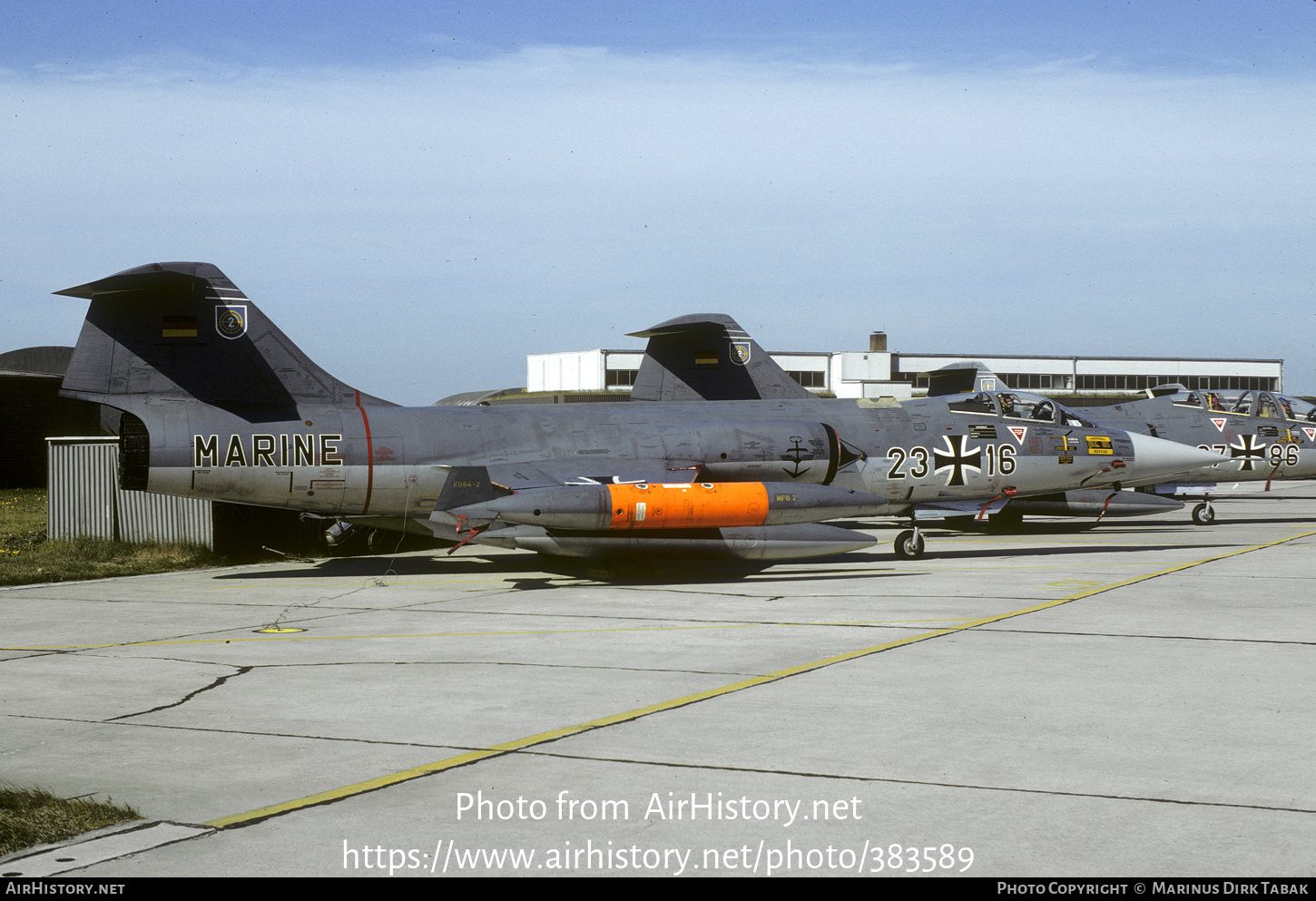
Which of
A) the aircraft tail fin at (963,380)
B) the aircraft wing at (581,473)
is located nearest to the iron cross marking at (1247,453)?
the aircraft tail fin at (963,380)

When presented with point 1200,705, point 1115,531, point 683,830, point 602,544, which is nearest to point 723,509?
point 602,544

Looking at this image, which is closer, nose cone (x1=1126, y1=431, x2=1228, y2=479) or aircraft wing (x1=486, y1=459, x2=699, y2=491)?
aircraft wing (x1=486, y1=459, x2=699, y2=491)

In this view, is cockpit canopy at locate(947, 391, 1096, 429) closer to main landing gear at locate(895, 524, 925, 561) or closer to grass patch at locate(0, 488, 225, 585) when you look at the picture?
main landing gear at locate(895, 524, 925, 561)

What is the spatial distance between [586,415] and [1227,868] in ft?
50.4

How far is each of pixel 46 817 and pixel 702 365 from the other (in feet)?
68.7

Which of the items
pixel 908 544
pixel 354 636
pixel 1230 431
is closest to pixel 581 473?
pixel 908 544

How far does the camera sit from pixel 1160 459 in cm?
2264

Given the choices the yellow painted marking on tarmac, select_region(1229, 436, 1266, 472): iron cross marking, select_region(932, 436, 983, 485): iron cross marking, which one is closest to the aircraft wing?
select_region(932, 436, 983, 485): iron cross marking

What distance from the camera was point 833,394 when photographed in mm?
70188

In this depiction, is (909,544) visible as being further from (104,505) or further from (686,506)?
(104,505)

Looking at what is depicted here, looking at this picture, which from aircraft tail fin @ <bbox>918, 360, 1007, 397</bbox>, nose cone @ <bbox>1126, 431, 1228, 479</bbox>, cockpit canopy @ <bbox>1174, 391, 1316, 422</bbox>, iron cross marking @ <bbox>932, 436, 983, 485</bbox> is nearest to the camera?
iron cross marking @ <bbox>932, 436, 983, 485</bbox>

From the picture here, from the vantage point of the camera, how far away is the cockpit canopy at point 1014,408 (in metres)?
22.0

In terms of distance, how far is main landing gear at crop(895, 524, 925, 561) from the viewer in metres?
20.1

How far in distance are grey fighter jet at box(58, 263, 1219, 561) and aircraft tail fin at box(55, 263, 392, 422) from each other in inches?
0.9
